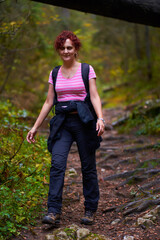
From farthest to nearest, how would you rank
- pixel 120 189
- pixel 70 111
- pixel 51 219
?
pixel 120 189 → pixel 70 111 → pixel 51 219

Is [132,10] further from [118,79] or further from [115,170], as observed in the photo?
[118,79]

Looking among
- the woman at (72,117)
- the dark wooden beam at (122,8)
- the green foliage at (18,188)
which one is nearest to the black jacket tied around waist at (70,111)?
the woman at (72,117)

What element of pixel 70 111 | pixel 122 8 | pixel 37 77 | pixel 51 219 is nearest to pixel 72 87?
pixel 70 111

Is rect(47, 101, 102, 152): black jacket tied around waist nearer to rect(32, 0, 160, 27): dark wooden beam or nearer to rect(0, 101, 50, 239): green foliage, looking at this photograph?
rect(0, 101, 50, 239): green foliage

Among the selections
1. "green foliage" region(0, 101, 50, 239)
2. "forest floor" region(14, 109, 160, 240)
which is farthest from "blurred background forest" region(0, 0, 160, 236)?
"forest floor" region(14, 109, 160, 240)

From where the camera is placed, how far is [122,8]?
12.9 feet

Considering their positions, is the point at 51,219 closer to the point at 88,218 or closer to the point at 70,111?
the point at 88,218

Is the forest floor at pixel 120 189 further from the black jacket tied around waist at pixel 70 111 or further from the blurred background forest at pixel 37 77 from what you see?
the black jacket tied around waist at pixel 70 111

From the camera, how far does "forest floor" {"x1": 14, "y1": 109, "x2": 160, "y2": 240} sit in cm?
336

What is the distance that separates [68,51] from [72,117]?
0.80 m

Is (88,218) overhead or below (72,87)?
below

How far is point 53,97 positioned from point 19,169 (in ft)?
4.06

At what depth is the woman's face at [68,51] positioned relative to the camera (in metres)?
3.58

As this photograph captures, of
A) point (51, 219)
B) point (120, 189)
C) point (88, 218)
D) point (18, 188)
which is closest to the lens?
point (51, 219)
